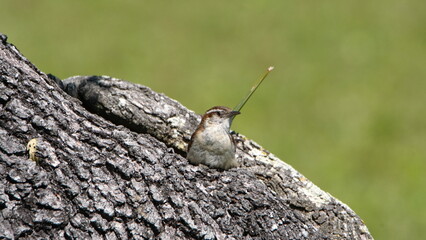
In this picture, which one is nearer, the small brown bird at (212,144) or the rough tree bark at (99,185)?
the rough tree bark at (99,185)

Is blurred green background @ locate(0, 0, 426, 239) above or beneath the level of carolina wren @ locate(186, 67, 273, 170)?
above

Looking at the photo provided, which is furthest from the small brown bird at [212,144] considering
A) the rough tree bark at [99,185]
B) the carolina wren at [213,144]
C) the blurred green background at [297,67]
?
the blurred green background at [297,67]

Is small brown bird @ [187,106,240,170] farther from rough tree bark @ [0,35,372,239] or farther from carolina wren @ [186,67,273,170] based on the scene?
rough tree bark @ [0,35,372,239]

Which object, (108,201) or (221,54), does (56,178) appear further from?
(221,54)

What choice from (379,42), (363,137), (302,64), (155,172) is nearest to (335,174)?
(363,137)

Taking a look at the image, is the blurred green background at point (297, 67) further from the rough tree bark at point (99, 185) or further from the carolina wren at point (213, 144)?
the rough tree bark at point (99, 185)

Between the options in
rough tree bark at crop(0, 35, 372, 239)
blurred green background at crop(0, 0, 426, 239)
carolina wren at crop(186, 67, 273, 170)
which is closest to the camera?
rough tree bark at crop(0, 35, 372, 239)

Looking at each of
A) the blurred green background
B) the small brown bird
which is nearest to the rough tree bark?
the small brown bird

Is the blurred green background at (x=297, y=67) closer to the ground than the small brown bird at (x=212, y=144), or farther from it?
farther from it
